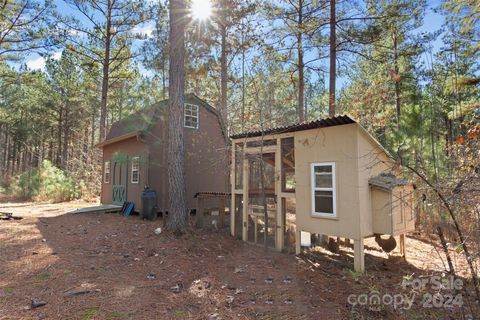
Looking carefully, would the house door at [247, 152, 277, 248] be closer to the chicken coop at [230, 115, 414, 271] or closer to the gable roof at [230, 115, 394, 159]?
the chicken coop at [230, 115, 414, 271]

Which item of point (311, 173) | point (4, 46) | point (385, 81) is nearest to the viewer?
point (311, 173)

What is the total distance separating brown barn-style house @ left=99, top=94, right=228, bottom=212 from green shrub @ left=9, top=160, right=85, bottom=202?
4.57 metres

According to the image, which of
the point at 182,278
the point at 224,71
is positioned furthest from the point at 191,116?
the point at 182,278

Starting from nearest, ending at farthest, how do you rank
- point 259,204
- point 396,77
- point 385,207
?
point 385,207, point 259,204, point 396,77

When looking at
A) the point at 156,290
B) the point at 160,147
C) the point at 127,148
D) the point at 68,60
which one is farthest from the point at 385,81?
the point at 68,60

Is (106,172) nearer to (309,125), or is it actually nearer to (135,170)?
(135,170)

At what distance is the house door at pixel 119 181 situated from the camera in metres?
12.5

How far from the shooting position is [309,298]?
14.3 ft

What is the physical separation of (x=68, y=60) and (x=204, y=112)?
417 inches

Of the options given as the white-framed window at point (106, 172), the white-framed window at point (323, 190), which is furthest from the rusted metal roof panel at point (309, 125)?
the white-framed window at point (106, 172)

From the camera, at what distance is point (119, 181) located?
13.0 metres

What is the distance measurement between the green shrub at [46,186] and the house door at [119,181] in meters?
5.14

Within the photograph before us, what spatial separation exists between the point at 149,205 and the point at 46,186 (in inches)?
410

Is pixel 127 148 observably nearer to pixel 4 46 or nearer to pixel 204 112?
pixel 204 112
